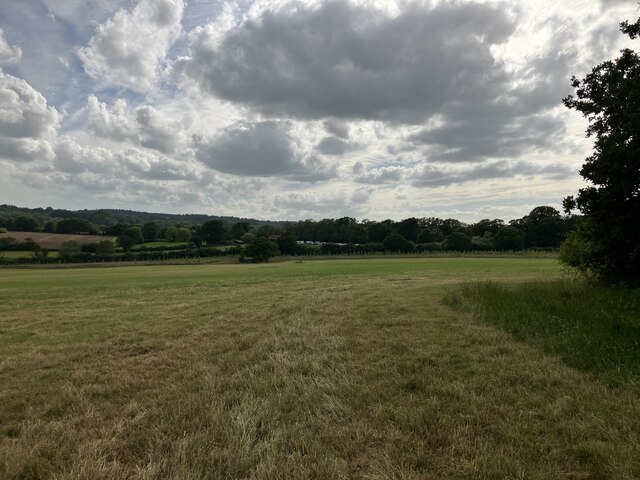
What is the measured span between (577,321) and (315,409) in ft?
28.2

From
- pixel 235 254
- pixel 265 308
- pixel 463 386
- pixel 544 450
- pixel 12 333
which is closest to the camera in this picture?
pixel 544 450

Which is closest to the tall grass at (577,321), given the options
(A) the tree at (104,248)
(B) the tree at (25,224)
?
(A) the tree at (104,248)

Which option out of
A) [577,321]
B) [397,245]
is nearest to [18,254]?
[397,245]

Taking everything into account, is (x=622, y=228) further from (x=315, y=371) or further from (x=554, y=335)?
(x=315, y=371)

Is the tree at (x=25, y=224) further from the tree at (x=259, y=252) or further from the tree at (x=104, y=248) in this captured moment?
the tree at (x=259, y=252)

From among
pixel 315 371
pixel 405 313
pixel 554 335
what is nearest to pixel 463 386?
pixel 315 371

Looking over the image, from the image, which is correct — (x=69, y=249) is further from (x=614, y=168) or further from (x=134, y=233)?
(x=614, y=168)

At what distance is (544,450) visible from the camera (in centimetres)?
468

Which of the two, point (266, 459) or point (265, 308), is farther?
point (265, 308)

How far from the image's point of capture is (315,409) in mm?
6082

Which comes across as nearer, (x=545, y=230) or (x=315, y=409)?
(x=315, y=409)

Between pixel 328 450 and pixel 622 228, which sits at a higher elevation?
pixel 622 228

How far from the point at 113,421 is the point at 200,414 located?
135 centimetres

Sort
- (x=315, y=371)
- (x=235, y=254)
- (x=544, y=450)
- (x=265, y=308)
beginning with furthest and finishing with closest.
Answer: (x=235, y=254)
(x=265, y=308)
(x=315, y=371)
(x=544, y=450)
